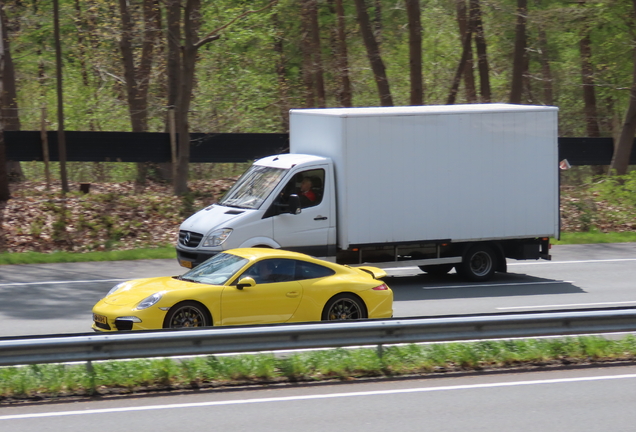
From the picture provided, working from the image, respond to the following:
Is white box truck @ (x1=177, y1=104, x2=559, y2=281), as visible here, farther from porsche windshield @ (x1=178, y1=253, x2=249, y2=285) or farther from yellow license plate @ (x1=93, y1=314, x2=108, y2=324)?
yellow license plate @ (x1=93, y1=314, x2=108, y2=324)

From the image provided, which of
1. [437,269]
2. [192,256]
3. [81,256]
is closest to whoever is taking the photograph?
[192,256]

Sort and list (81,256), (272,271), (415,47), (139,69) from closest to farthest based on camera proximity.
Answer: (272,271), (81,256), (415,47), (139,69)

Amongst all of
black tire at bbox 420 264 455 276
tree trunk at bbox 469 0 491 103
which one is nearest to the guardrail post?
black tire at bbox 420 264 455 276

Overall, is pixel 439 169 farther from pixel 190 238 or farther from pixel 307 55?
pixel 307 55

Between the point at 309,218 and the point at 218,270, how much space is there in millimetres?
4158

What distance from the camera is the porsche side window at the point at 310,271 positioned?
1105 centimetres

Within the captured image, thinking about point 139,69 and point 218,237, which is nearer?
point 218,237

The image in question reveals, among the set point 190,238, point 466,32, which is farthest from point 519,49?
point 190,238

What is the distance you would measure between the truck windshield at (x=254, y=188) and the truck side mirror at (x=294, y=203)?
453 mm

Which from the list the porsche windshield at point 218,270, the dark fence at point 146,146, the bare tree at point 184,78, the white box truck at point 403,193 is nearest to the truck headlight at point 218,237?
the white box truck at point 403,193

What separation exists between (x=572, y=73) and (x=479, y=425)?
29.9 meters

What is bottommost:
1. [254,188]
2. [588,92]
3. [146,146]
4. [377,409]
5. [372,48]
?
[377,409]

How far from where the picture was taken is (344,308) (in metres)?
11.2

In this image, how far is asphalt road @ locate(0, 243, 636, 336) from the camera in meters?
13.0
